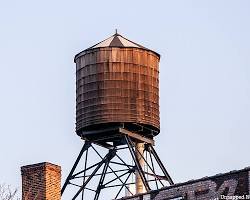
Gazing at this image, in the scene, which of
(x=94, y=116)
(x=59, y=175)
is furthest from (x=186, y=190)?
(x=94, y=116)

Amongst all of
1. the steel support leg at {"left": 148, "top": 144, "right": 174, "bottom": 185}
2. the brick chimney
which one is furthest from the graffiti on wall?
the steel support leg at {"left": 148, "top": 144, "right": 174, "bottom": 185}

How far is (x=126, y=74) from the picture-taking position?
4869 cm

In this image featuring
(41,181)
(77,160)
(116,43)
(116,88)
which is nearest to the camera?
(41,181)

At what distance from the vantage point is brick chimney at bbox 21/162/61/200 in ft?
115

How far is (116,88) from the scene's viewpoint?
4828cm

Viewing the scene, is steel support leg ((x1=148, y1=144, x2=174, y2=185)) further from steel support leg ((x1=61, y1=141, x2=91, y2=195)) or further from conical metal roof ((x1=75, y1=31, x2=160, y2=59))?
conical metal roof ((x1=75, y1=31, x2=160, y2=59))

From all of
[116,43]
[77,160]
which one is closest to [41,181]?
[77,160]

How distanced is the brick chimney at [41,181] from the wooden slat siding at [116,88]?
1247 cm

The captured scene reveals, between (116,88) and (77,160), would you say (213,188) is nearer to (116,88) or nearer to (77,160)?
(116,88)

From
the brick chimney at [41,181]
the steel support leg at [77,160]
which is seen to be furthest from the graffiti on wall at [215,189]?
the steel support leg at [77,160]

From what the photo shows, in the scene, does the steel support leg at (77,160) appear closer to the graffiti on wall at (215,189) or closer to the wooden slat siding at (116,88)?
the wooden slat siding at (116,88)

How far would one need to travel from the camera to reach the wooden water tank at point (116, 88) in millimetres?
48062

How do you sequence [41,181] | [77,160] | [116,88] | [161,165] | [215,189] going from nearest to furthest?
[215,189], [41,181], [116,88], [77,160], [161,165]

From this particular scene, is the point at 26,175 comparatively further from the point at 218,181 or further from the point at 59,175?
the point at 218,181
